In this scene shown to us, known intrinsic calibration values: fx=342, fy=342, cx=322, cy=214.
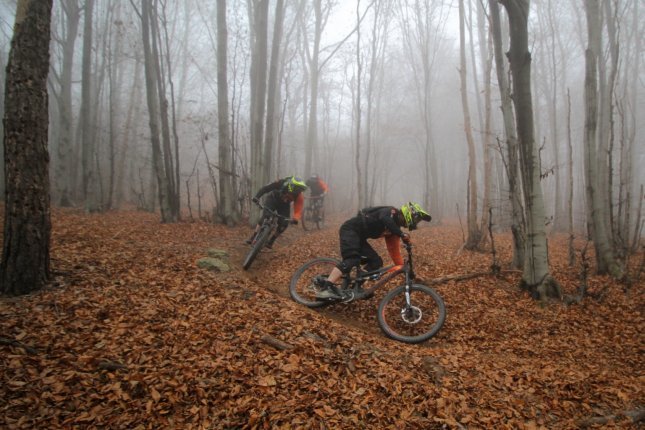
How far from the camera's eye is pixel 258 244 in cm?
718

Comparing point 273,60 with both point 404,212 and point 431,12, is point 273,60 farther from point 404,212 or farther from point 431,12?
point 431,12

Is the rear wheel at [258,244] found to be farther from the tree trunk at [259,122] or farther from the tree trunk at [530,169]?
the tree trunk at [530,169]

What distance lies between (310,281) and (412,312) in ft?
6.11

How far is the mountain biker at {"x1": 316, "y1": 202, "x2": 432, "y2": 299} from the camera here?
5316mm

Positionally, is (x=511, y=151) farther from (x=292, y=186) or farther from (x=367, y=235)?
(x=292, y=186)

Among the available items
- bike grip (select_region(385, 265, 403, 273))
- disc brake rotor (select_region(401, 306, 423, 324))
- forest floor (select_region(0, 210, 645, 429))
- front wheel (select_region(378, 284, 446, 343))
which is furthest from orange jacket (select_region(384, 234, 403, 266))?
forest floor (select_region(0, 210, 645, 429))

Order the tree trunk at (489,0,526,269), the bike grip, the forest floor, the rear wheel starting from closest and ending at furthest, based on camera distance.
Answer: the forest floor
the bike grip
the tree trunk at (489,0,526,269)
the rear wheel

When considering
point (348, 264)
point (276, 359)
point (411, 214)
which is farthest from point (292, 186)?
point (276, 359)

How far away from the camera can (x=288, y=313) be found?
4680 millimetres

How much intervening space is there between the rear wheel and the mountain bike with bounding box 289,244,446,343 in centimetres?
159

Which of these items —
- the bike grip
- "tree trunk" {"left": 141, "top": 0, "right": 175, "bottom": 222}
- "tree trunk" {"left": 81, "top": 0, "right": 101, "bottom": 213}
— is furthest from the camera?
"tree trunk" {"left": 81, "top": 0, "right": 101, "bottom": 213}

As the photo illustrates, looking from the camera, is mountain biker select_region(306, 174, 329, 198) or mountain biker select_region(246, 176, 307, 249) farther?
mountain biker select_region(306, 174, 329, 198)

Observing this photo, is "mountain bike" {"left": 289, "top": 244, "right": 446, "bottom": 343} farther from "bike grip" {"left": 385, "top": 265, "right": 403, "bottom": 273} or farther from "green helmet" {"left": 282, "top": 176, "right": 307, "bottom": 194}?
"green helmet" {"left": 282, "top": 176, "right": 307, "bottom": 194}

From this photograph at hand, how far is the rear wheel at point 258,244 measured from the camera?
712 cm
